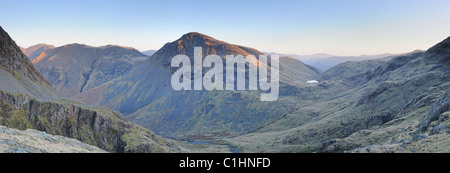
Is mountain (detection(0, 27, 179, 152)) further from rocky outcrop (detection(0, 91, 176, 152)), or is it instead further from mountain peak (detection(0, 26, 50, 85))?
mountain peak (detection(0, 26, 50, 85))

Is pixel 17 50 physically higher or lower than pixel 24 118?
higher

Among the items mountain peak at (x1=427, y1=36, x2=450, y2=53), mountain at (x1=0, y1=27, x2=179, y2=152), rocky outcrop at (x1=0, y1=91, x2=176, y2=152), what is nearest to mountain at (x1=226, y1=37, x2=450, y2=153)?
mountain peak at (x1=427, y1=36, x2=450, y2=53)

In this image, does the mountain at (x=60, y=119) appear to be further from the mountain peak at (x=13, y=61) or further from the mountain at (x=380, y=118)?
the mountain at (x=380, y=118)

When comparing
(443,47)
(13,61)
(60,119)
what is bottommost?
(60,119)

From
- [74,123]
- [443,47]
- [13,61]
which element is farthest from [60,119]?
[443,47]

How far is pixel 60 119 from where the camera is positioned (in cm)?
9256

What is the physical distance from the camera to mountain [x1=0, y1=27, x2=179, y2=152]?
279ft

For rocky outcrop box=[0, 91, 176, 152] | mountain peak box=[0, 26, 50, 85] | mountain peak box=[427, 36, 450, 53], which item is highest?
mountain peak box=[427, 36, 450, 53]

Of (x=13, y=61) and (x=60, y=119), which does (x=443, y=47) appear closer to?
(x=60, y=119)

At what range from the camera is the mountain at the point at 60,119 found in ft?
279

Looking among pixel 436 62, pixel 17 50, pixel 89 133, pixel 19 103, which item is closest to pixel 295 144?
pixel 89 133
